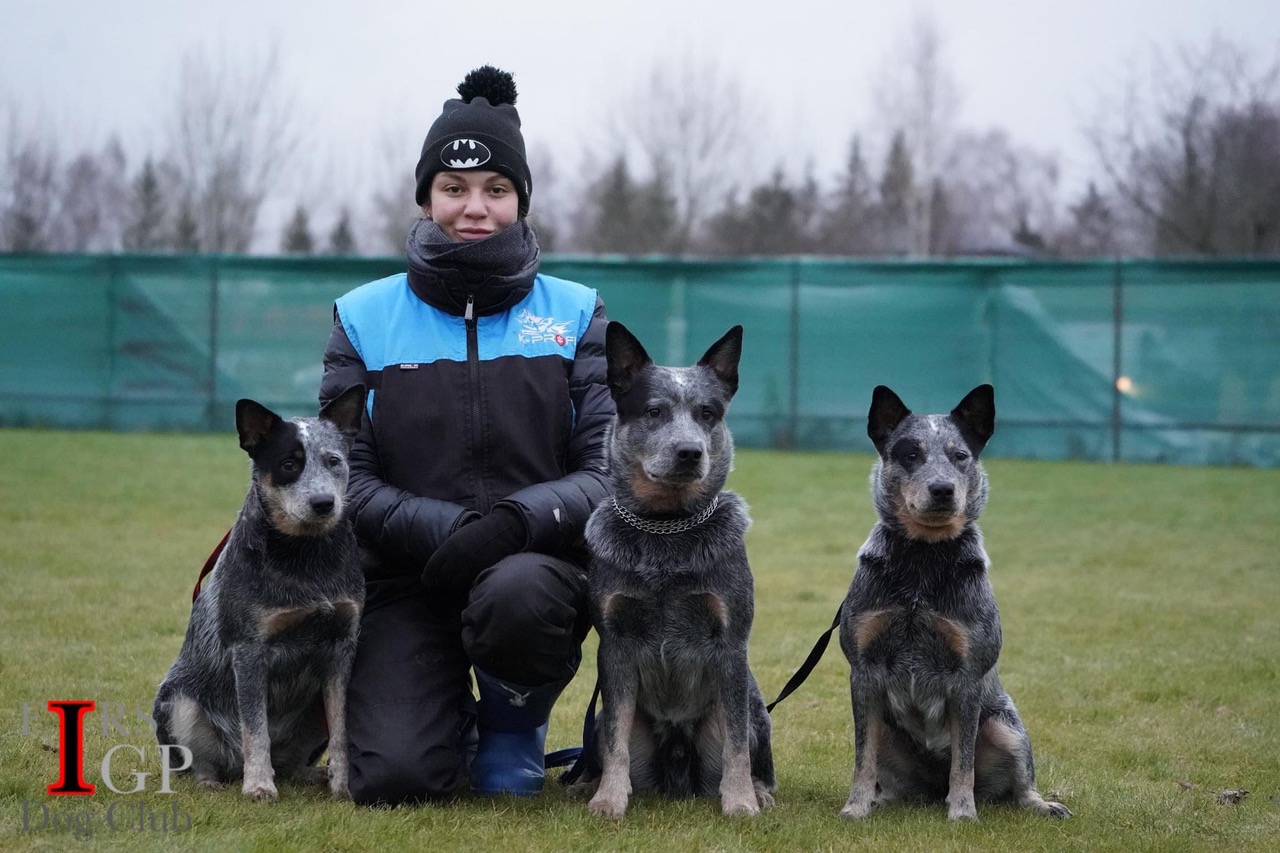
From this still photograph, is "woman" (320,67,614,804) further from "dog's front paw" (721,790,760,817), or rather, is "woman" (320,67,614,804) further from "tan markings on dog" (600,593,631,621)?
"dog's front paw" (721,790,760,817)

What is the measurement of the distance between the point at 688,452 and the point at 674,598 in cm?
40

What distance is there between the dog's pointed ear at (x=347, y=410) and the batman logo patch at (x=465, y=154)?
78cm

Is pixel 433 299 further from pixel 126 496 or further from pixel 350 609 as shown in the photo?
pixel 126 496

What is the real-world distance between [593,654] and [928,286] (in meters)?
8.51

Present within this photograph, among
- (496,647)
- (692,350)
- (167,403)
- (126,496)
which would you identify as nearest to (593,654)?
(496,647)

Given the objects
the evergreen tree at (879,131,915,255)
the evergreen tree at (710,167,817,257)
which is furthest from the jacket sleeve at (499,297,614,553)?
the evergreen tree at (879,131,915,255)

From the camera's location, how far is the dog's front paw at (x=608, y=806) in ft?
10.9

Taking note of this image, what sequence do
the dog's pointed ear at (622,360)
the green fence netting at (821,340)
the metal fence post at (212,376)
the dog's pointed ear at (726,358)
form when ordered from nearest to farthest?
the dog's pointed ear at (622,360) < the dog's pointed ear at (726,358) < the green fence netting at (821,340) < the metal fence post at (212,376)

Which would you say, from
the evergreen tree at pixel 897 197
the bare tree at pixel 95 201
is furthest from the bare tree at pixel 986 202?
the bare tree at pixel 95 201

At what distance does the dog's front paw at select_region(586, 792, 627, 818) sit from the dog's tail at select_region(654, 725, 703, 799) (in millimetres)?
285

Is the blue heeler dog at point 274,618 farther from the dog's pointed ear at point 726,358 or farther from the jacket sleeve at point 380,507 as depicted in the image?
the dog's pointed ear at point 726,358

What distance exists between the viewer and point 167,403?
1351 cm

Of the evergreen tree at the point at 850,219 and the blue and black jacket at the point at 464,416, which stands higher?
the evergreen tree at the point at 850,219

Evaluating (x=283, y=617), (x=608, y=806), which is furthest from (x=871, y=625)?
(x=283, y=617)
